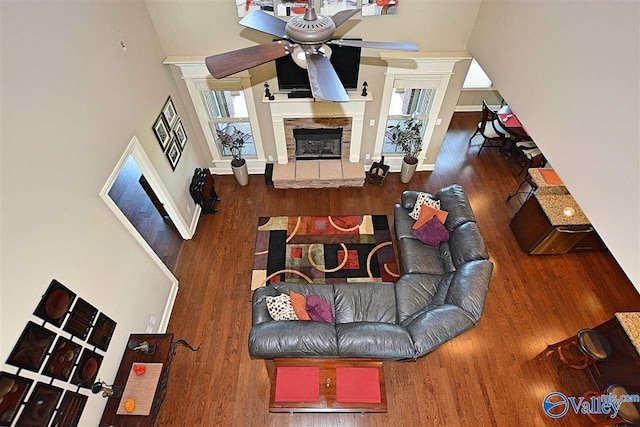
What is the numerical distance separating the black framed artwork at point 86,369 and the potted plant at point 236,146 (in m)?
3.57

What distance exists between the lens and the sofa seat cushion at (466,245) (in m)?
4.07

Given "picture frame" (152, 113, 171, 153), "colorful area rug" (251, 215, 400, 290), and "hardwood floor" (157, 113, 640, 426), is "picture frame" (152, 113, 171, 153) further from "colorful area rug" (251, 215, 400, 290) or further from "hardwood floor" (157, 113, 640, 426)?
"colorful area rug" (251, 215, 400, 290)

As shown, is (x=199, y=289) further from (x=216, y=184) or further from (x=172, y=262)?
(x=216, y=184)

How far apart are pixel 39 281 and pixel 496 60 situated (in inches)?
206

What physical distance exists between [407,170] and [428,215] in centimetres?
152

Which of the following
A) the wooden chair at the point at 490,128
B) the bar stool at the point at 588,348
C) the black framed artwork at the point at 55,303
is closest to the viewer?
the black framed artwork at the point at 55,303

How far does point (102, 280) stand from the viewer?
3.22 metres

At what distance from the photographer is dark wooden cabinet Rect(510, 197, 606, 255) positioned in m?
4.55

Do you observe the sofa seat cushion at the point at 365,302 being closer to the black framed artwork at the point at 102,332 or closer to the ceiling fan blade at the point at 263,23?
the black framed artwork at the point at 102,332

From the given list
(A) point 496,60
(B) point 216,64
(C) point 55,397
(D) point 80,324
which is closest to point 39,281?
(D) point 80,324

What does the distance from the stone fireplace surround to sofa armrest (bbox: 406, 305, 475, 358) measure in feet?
10.0

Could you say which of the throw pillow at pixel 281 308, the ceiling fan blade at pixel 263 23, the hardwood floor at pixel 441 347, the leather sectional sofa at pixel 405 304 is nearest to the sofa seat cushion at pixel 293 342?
the leather sectional sofa at pixel 405 304

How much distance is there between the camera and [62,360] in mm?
2715

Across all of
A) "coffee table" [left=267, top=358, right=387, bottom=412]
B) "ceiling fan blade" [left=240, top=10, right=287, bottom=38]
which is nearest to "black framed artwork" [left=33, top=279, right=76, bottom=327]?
"coffee table" [left=267, top=358, right=387, bottom=412]
